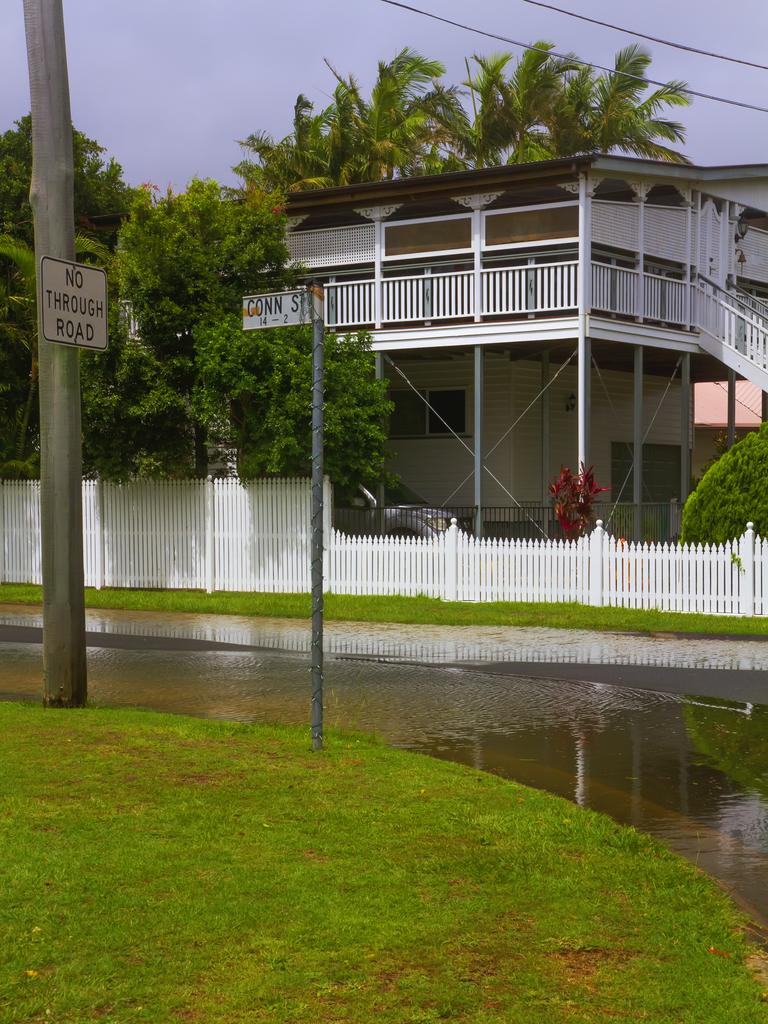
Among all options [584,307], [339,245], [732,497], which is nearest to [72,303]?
[732,497]

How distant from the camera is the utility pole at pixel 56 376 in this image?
404 inches

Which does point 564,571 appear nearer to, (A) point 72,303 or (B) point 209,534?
(B) point 209,534

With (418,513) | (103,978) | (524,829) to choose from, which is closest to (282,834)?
(524,829)

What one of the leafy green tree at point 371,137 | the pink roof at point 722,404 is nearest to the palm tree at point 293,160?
the leafy green tree at point 371,137

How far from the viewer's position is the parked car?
2492cm

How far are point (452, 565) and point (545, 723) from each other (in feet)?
32.4

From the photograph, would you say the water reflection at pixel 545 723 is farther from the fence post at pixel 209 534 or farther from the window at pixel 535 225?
the window at pixel 535 225

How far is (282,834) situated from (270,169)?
42.2 meters

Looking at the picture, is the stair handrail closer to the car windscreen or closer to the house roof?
the house roof

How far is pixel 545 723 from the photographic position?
10.8 metres

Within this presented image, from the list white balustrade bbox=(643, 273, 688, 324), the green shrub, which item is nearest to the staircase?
white balustrade bbox=(643, 273, 688, 324)

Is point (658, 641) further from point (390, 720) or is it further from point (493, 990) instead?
point (493, 990)

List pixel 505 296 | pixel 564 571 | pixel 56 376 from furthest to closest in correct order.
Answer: pixel 505 296 < pixel 564 571 < pixel 56 376

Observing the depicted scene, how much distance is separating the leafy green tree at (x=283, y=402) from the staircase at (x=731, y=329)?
7712 millimetres
